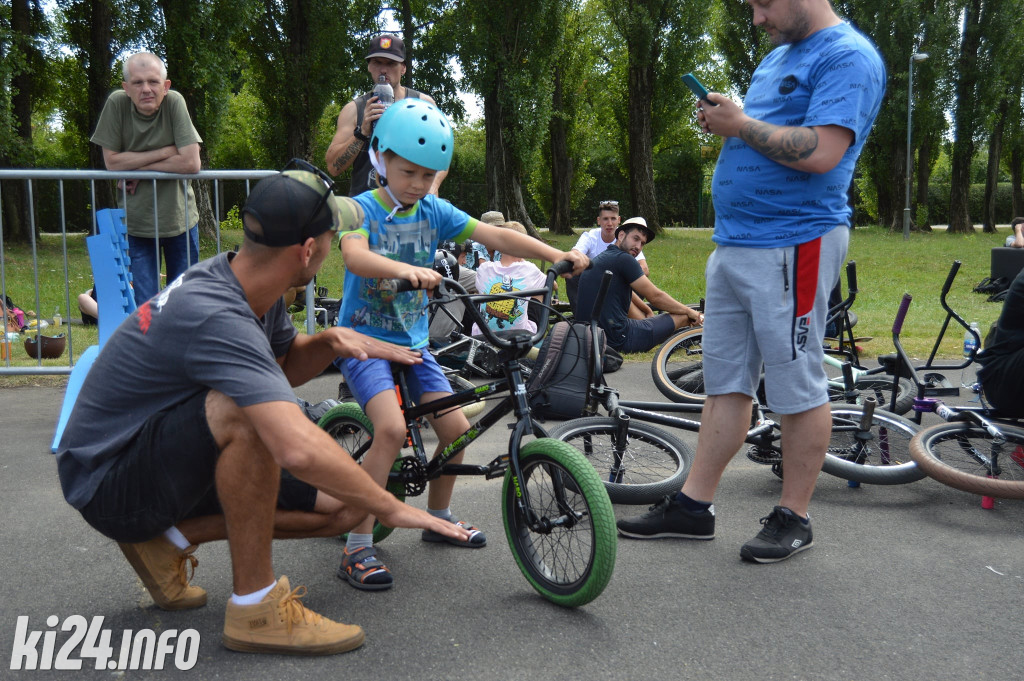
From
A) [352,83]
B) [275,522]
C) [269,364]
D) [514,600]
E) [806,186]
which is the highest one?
[352,83]

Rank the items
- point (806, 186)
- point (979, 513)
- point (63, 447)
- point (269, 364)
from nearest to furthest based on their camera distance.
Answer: point (269, 364) → point (63, 447) → point (806, 186) → point (979, 513)

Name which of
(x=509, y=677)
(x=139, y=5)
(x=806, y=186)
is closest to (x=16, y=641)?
(x=509, y=677)

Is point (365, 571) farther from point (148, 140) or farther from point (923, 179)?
point (923, 179)

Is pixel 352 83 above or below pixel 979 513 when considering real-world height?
above

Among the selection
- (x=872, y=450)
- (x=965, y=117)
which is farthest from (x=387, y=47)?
(x=965, y=117)

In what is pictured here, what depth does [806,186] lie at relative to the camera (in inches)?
135

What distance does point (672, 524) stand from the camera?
373 cm

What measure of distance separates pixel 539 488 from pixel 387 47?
3326mm

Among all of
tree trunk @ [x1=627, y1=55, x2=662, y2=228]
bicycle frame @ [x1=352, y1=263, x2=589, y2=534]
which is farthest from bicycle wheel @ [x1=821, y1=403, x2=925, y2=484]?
tree trunk @ [x1=627, y1=55, x2=662, y2=228]

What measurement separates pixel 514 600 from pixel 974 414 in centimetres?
262

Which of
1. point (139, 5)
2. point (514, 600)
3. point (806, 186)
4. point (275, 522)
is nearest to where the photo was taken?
point (275, 522)

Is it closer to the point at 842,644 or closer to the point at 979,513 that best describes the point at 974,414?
the point at 979,513

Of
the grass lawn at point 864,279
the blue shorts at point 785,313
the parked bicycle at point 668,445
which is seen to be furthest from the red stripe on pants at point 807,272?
the grass lawn at point 864,279

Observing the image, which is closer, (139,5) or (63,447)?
(63,447)
